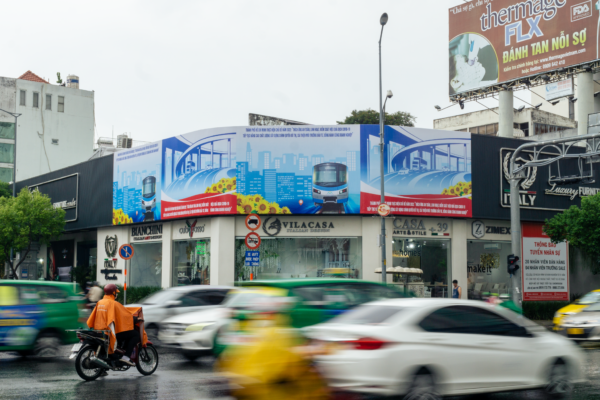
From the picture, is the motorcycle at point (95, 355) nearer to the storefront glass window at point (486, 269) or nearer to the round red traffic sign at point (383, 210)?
the round red traffic sign at point (383, 210)

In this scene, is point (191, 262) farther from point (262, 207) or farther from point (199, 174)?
point (262, 207)

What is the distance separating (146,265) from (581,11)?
94.7 feet

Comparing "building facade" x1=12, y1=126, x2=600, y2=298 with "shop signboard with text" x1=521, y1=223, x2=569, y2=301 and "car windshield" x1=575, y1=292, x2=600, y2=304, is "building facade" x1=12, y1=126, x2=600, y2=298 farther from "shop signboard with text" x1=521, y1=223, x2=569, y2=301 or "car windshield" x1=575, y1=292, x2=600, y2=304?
"car windshield" x1=575, y1=292, x2=600, y2=304

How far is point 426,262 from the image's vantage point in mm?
27172

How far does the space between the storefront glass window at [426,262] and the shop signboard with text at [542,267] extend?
4.01 metres

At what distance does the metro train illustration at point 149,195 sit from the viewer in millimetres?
29312

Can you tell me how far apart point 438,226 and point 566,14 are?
66.5ft

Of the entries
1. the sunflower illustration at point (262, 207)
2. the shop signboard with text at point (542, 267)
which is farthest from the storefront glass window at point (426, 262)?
the sunflower illustration at point (262, 207)

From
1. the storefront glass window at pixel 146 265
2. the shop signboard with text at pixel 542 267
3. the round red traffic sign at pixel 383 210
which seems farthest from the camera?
the storefront glass window at pixel 146 265

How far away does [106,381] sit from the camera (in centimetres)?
1095

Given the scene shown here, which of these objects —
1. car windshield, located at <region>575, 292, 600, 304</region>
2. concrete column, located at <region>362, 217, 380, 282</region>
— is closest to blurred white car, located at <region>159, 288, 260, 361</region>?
car windshield, located at <region>575, 292, 600, 304</region>

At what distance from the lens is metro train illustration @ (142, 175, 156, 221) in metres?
29.3

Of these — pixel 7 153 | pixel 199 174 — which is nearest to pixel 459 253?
pixel 199 174

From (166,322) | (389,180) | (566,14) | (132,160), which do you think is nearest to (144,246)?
(132,160)
